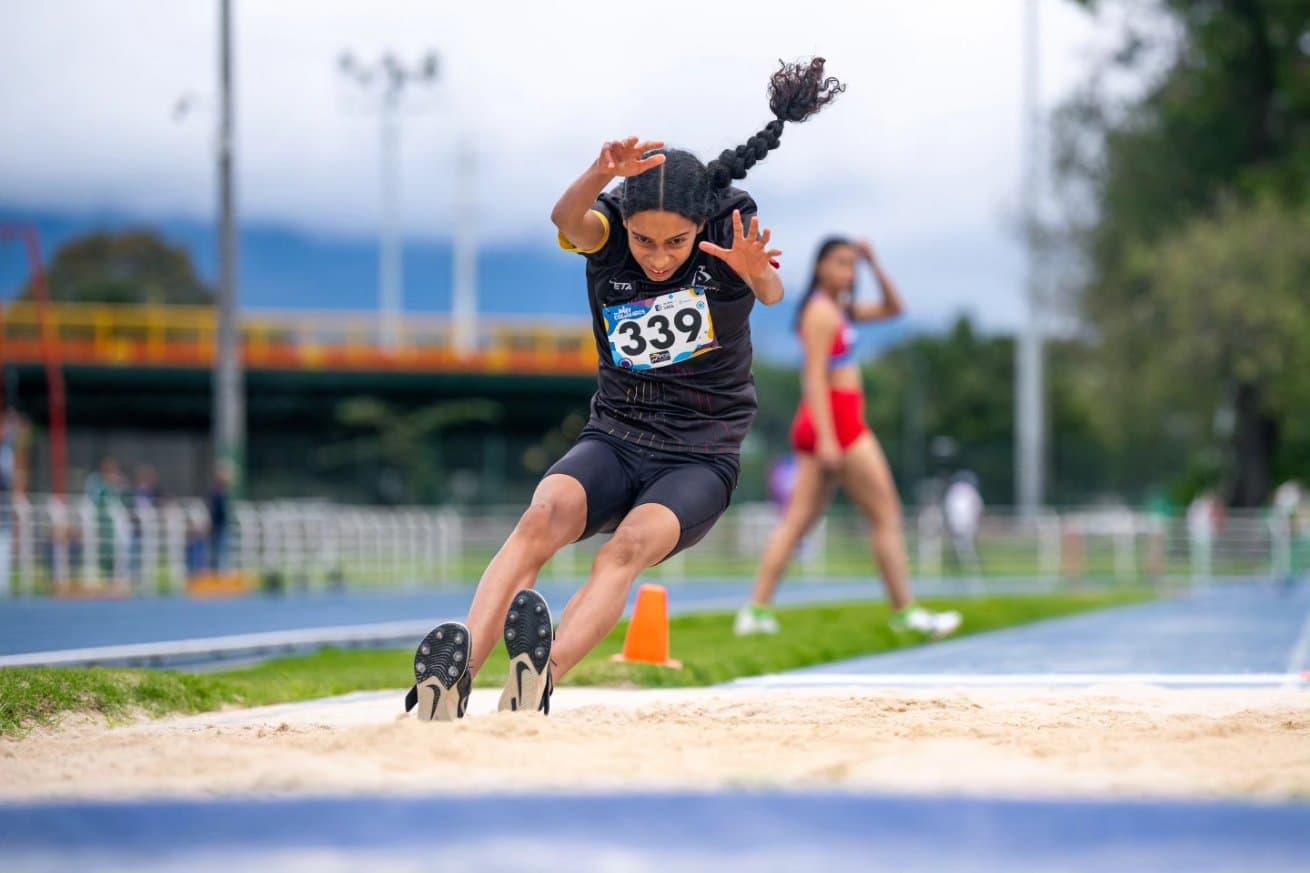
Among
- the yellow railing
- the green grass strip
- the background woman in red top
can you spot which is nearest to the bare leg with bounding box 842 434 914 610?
the background woman in red top

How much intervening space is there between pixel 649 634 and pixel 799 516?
256 centimetres

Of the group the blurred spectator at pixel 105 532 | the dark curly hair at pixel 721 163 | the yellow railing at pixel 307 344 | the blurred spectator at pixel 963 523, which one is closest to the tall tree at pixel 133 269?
the yellow railing at pixel 307 344

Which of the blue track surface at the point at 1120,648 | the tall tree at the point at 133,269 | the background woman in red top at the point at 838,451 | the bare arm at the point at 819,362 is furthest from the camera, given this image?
the tall tree at the point at 133,269

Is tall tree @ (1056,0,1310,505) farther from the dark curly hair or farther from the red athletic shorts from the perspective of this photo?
the dark curly hair

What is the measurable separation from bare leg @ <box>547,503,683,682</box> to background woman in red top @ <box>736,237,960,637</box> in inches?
178

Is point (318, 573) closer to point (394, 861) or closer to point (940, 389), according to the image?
point (394, 861)

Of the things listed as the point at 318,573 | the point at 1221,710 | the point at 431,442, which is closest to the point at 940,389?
the point at 431,442

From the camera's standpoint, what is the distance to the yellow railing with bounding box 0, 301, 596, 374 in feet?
143

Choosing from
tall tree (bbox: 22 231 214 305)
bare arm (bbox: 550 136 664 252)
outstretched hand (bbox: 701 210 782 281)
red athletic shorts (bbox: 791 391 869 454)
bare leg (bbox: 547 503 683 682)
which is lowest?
bare leg (bbox: 547 503 683 682)

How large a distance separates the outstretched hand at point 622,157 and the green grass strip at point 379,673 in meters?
2.50

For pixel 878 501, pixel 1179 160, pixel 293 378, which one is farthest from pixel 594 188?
pixel 293 378

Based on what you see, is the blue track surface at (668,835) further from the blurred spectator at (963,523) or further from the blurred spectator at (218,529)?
the blurred spectator at (963,523)

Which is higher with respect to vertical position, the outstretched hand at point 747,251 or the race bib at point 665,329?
the outstretched hand at point 747,251

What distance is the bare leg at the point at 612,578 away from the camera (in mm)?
4934
